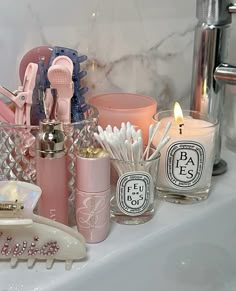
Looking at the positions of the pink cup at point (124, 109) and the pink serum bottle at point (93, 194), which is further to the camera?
the pink cup at point (124, 109)

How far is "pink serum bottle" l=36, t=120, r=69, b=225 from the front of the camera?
21.0 inches

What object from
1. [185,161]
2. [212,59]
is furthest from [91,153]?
[212,59]

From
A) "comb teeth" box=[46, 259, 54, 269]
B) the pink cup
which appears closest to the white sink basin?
"comb teeth" box=[46, 259, 54, 269]

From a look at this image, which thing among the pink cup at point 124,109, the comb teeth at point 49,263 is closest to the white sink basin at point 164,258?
the comb teeth at point 49,263

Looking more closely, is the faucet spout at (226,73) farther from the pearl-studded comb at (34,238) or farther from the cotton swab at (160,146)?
the pearl-studded comb at (34,238)

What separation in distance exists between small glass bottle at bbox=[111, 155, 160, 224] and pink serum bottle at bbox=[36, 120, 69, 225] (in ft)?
0.20

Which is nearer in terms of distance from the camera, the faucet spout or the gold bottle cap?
the gold bottle cap

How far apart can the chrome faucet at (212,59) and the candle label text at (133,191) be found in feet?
0.60

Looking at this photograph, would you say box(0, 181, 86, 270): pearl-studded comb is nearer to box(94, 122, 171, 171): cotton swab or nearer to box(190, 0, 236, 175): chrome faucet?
box(94, 122, 171, 171): cotton swab

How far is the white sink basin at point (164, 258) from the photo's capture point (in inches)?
20.7

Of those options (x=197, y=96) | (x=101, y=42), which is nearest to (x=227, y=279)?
(x=197, y=96)

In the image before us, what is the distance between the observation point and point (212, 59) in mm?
720

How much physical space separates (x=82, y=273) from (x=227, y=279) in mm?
244

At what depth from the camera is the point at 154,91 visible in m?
0.81
